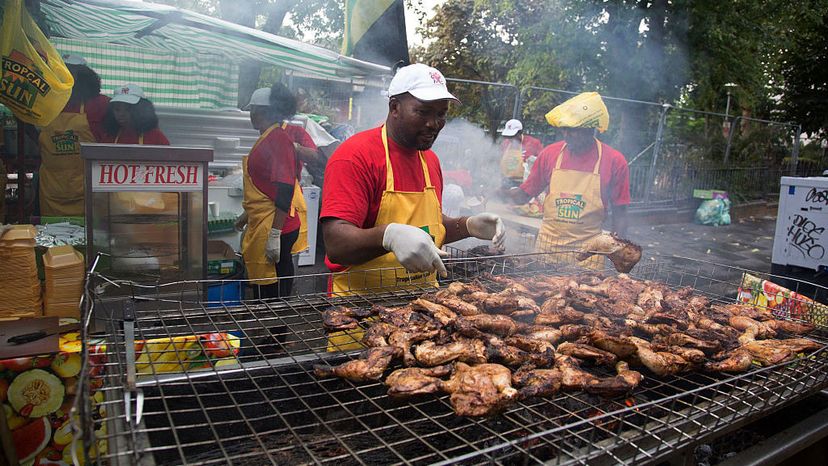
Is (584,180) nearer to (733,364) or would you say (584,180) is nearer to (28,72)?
(733,364)

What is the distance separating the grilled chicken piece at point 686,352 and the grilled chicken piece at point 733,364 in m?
0.05

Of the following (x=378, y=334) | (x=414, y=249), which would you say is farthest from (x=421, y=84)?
(x=378, y=334)

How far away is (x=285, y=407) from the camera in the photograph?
2.30 meters

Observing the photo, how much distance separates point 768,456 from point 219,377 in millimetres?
2427

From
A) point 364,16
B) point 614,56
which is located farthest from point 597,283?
point 614,56

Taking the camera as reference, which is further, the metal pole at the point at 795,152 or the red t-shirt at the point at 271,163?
A: the metal pole at the point at 795,152

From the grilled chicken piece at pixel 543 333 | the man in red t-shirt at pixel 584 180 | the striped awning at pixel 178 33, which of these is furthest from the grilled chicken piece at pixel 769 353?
the striped awning at pixel 178 33

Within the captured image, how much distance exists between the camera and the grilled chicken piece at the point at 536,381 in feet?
6.56

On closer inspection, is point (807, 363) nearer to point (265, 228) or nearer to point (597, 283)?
point (597, 283)

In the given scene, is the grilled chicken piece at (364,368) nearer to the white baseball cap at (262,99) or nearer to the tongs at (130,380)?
the tongs at (130,380)

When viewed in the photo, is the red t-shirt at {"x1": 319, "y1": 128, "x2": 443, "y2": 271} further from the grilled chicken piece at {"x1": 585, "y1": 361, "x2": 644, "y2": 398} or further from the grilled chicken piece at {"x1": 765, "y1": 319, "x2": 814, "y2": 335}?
the grilled chicken piece at {"x1": 765, "y1": 319, "x2": 814, "y2": 335}

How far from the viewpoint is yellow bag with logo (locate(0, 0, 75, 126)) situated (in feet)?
12.6

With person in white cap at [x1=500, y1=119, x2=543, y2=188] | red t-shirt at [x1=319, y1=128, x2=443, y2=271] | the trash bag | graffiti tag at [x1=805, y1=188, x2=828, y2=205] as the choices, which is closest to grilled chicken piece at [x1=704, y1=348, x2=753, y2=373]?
red t-shirt at [x1=319, y1=128, x2=443, y2=271]

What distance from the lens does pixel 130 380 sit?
5.05 feet
